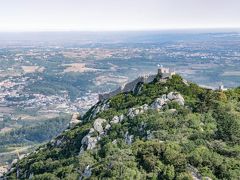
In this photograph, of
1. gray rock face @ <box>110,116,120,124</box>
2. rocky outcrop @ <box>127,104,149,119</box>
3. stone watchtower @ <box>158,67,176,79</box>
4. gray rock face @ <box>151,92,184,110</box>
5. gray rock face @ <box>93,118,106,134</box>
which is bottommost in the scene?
gray rock face @ <box>93,118,106,134</box>

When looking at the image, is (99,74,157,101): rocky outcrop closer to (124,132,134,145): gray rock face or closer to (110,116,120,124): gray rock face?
(110,116,120,124): gray rock face

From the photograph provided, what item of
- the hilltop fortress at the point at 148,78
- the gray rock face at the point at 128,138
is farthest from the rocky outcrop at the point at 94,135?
the hilltop fortress at the point at 148,78

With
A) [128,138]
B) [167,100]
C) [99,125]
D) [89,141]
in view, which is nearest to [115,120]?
[99,125]

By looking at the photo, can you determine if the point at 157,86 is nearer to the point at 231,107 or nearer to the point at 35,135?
the point at 231,107

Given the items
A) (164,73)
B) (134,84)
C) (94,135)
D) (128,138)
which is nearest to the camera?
(128,138)

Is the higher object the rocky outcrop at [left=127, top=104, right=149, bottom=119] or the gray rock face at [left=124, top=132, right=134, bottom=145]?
the rocky outcrop at [left=127, top=104, right=149, bottom=119]

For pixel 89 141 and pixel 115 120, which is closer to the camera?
pixel 89 141

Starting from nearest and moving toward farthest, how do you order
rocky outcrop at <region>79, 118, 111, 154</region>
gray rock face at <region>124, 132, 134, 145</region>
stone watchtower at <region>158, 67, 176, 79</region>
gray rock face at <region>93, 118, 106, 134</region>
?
1. gray rock face at <region>124, 132, 134, 145</region>
2. rocky outcrop at <region>79, 118, 111, 154</region>
3. gray rock face at <region>93, 118, 106, 134</region>
4. stone watchtower at <region>158, 67, 176, 79</region>

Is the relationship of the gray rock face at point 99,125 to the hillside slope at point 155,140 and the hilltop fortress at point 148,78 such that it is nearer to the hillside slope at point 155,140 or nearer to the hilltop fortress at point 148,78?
the hillside slope at point 155,140

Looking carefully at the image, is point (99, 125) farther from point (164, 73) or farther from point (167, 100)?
point (164, 73)

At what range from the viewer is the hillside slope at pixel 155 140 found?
3844cm

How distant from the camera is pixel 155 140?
145ft

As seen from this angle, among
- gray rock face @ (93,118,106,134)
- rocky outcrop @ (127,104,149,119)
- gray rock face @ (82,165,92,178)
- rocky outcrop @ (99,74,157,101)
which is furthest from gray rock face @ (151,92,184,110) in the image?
gray rock face @ (82,165,92,178)

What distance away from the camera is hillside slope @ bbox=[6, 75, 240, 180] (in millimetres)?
38438
